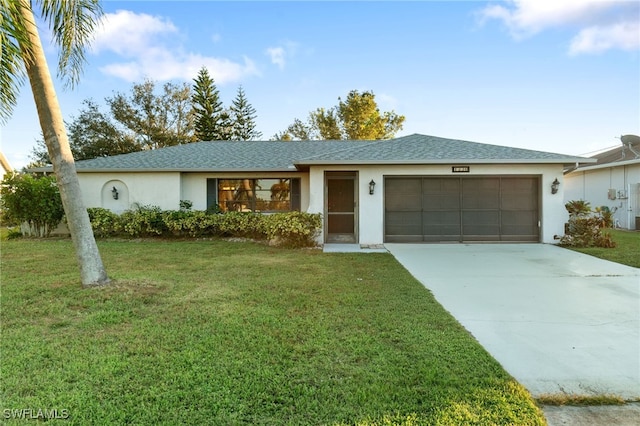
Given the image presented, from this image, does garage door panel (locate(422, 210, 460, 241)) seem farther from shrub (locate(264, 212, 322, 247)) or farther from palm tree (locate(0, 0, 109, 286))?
palm tree (locate(0, 0, 109, 286))

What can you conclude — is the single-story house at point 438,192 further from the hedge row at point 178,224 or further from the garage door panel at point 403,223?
the hedge row at point 178,224

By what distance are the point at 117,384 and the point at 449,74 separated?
44.8 ft

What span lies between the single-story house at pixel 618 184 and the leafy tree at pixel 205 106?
91.9 feet

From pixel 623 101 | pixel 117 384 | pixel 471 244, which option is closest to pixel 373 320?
pixel 117 384

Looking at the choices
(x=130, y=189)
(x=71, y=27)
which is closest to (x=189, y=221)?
(x=130, y=189)

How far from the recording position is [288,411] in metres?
2.27

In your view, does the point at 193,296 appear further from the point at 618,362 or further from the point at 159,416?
the point at 618,362

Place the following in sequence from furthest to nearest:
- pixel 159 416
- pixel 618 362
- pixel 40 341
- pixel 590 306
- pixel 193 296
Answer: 1. pixel 193 296
2. pixel 590 306
3. pixel 40 341
4. pixel 618 362
5. pixel 159 416

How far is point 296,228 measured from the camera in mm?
9938

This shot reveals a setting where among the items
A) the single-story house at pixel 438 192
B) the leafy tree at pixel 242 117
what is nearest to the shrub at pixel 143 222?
the single-story house at pixel 438 192

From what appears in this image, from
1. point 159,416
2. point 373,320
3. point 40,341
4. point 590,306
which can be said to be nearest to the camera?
point 159,416

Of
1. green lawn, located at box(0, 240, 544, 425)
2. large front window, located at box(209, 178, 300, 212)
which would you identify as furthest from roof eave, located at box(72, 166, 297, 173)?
green lawn, located at box(0, 240, 544, 425)

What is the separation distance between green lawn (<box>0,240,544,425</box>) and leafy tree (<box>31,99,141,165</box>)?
25.4 metres

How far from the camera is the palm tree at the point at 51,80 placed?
463 centimetres
